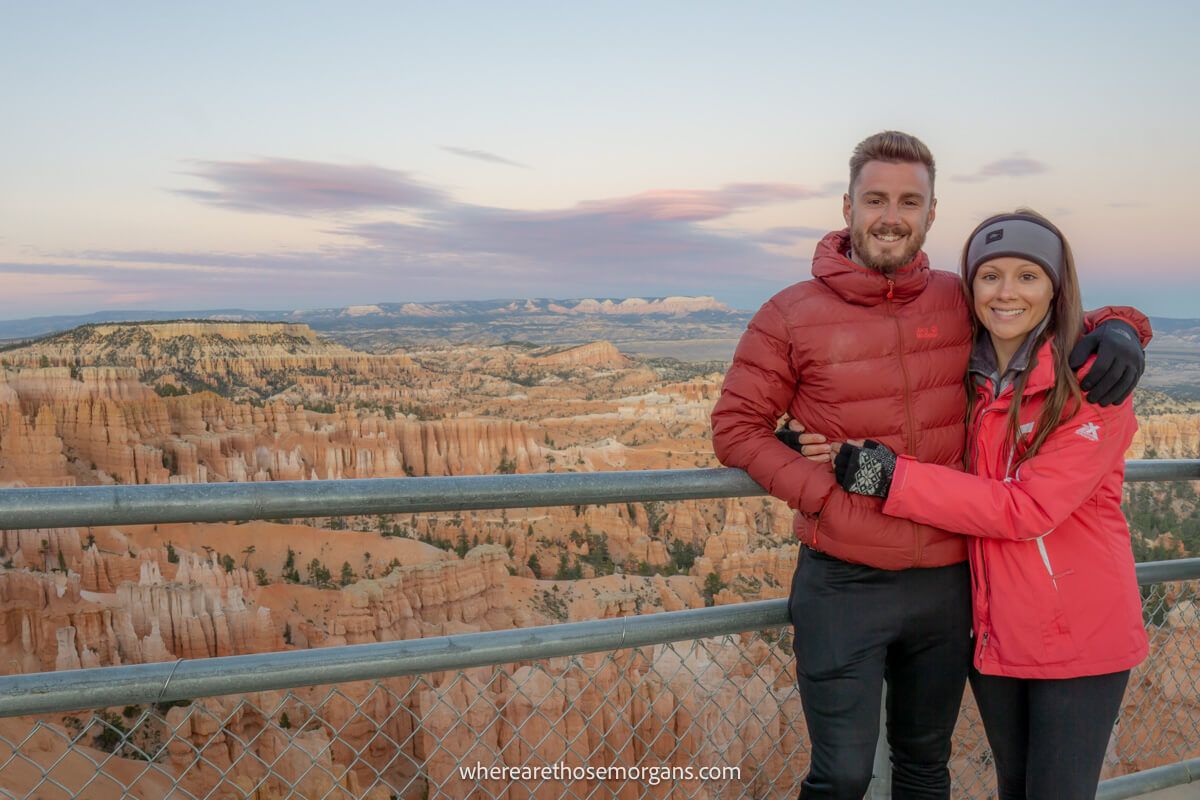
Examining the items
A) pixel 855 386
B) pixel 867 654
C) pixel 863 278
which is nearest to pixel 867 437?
pixel 855 386

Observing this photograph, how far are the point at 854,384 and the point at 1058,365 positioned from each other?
18.2 inches

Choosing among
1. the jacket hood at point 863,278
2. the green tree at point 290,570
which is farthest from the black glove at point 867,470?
the green tree at point 290,570

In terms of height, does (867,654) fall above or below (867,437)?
below

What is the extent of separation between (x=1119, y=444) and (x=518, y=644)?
1.50 metres

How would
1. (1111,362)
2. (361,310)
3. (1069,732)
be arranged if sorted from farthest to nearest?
(361,310), (1069,732), (1111,362)

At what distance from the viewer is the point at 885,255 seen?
211cm

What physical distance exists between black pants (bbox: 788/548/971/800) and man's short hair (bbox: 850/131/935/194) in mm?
1049

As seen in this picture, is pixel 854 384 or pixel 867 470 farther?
pixel 854 384

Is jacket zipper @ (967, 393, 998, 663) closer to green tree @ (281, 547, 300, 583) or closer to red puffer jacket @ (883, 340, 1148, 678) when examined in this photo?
red puffer jacket @ (883, 340, 1148, 678)

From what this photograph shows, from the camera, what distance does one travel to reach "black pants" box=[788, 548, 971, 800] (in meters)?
2.05

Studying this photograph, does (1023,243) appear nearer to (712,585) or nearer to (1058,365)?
(1058,365)

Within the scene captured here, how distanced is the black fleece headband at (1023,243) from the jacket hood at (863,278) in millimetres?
145

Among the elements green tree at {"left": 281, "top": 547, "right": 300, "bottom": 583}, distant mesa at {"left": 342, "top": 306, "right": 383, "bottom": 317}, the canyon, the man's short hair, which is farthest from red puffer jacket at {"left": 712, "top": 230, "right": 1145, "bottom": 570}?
distant mesa at {"left": 342, "top": 306, "right": 383, "bottom": 317}

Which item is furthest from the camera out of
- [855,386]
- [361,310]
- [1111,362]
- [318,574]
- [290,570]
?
[361,310]
